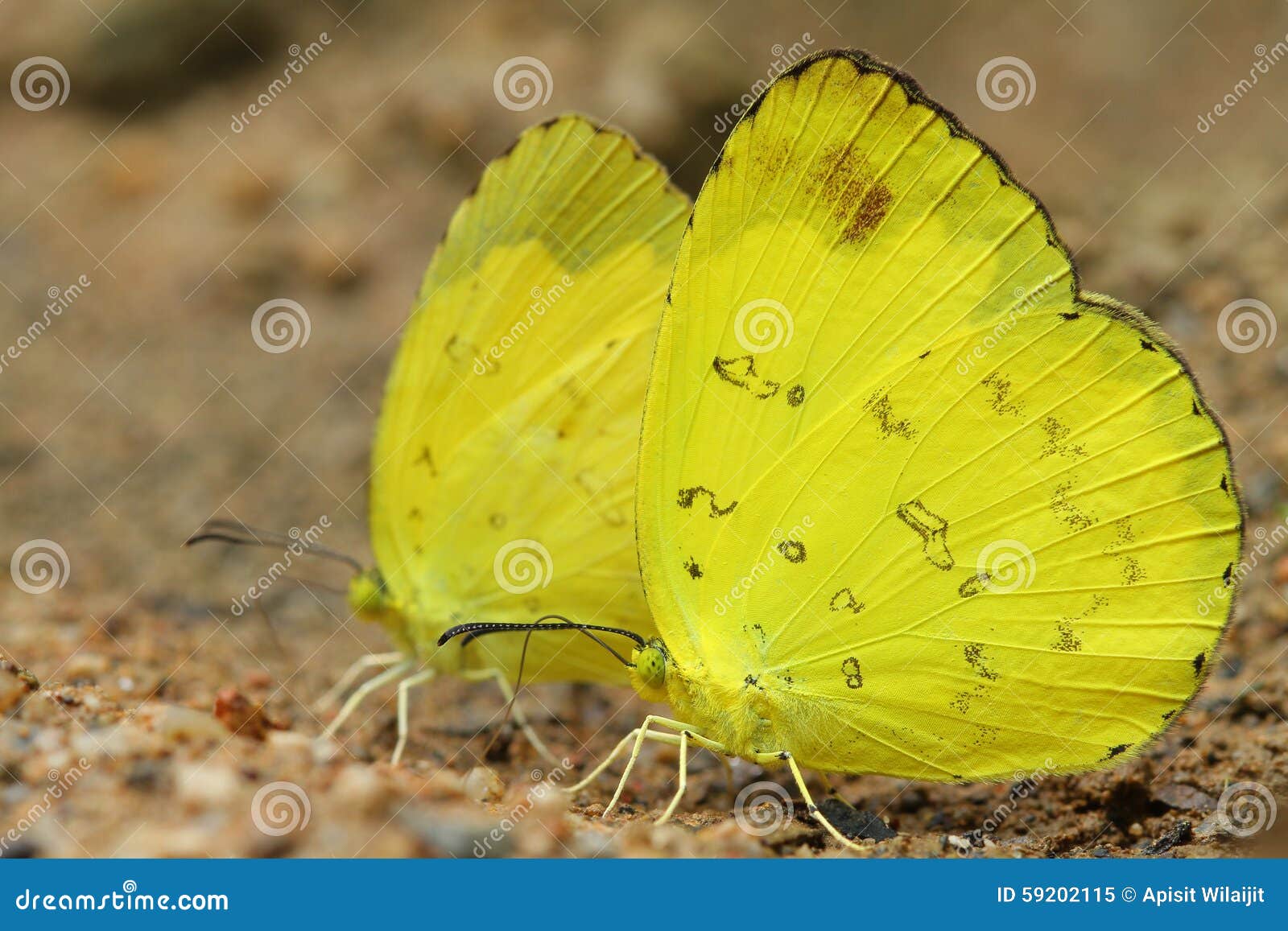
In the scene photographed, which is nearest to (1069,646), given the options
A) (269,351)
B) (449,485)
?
(449,485)

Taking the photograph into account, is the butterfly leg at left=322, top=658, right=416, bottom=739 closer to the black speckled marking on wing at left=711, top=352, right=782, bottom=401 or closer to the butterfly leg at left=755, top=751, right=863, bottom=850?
the butterfly leg at left=755, top=751, right=863, bottom=850

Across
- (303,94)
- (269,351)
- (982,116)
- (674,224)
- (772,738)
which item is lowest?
(772,738)

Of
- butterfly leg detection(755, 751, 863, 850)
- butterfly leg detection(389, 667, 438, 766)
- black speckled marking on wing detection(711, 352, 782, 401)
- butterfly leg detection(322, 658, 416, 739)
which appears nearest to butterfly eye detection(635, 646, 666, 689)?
butterfly leg detection(755, 751, 863, 850)

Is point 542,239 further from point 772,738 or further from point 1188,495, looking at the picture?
point 1188,495

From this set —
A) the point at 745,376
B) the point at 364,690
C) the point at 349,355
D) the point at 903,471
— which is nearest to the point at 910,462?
the point at 903,471

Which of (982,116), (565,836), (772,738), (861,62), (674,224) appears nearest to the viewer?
(565,836)

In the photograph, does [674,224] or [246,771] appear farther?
[674,224]

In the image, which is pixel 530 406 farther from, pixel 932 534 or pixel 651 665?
pixel 932 534

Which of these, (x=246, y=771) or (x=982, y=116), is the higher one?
(x=982, y=116)
